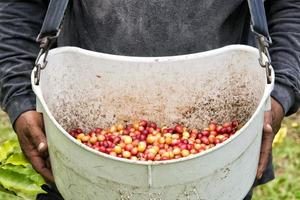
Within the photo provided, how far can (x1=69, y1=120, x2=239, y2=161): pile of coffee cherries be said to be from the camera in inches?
89.6

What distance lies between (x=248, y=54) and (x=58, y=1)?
0.61 metres

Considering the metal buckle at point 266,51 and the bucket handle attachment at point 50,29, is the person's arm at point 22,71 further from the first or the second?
the metal buckle at point 266,51

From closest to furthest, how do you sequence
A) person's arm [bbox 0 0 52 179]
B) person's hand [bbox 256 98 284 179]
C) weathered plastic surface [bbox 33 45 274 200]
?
weathered plastic surface [bbox 33 45 274 200] < person's hand [bbox 256 98 284 179] < person's arm [bbox 0 0 52 179]

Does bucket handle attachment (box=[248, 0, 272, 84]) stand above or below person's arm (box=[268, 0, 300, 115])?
above

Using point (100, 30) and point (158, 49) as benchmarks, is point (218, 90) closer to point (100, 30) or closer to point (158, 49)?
point (158, 49)

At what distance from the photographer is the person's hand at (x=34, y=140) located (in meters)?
2.32

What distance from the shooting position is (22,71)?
251 cm

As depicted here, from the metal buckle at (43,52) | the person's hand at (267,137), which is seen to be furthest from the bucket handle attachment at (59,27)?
the person's hand at (267,137)

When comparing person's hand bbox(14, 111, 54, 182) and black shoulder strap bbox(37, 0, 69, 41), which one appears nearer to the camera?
black shoulder strap bbox(37, 0, 69, 41)

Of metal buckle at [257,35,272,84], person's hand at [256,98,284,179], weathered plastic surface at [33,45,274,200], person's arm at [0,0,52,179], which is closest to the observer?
weathered plastic surface at [33,45,274,200]

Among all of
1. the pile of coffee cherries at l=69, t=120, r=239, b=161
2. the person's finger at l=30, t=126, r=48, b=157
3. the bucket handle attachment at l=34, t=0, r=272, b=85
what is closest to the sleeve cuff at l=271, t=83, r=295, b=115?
the pile of coffee cherries at l=69, t=120, r=239, b=161

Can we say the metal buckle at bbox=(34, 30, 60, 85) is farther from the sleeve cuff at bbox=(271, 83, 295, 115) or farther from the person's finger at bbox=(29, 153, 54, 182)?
the sleeve cuff at bbox=(271, 83, 295, 115)

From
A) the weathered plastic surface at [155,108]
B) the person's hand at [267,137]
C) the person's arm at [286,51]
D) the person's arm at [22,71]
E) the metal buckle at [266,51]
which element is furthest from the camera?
the person's arm at [286,51]

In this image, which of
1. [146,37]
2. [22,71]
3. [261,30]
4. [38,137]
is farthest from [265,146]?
[22,71]
